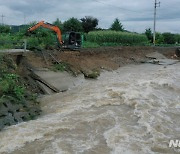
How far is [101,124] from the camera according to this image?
11.0 m

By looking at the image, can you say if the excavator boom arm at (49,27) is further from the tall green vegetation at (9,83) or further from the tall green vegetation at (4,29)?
the tall green vegetation at (4,29)

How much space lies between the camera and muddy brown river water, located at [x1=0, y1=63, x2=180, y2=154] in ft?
29.2

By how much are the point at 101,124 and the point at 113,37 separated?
3042cm

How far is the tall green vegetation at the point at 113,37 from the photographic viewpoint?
1515 inches

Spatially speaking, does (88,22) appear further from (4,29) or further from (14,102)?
(14,102)

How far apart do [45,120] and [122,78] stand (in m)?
11.0

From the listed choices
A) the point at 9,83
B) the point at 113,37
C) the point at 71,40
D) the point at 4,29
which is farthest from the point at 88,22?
the point at 9,83

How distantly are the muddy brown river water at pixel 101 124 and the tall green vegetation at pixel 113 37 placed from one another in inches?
863

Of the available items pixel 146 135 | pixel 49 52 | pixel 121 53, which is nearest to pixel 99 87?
pixel 49 52

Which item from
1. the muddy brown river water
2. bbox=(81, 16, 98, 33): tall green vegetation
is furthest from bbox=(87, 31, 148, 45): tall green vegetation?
the muddy brown river water

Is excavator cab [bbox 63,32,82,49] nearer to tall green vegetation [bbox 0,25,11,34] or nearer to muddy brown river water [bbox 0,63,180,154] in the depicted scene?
muddy brown river water [bbox 0,63,180,154]

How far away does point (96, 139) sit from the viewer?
31.3 ft

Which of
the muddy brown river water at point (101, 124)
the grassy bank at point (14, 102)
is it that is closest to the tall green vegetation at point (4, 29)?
the grassy bank at point (14, 102)

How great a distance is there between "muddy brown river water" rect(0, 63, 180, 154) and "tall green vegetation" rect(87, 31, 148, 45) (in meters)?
21.9
